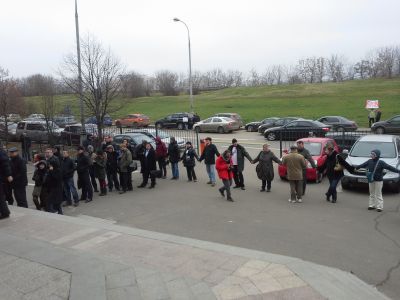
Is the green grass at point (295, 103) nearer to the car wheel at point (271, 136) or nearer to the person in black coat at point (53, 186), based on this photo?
the car wheel at point (271, 136)

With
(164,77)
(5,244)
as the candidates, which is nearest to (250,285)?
(5,244)

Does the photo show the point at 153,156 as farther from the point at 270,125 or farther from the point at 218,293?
the point at 270,125

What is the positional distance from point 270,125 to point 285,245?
2538 cm

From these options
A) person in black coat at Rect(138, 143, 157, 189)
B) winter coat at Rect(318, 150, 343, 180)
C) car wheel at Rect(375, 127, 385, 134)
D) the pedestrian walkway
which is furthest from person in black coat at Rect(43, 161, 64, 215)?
car wheel at Rect(375, 127, 385, 134)

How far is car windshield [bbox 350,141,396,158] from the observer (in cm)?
1339

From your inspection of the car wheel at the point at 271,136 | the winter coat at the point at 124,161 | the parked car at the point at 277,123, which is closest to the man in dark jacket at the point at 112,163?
the winter coat at the point at 124,161

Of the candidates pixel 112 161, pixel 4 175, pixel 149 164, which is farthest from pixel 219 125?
pixel 4 175

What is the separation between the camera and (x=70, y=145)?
2656cm

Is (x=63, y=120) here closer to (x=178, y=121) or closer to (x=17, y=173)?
(x=178, y=121)

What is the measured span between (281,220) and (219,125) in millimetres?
26666

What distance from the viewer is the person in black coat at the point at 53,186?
1084cm

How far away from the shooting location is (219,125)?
3616 centimetres

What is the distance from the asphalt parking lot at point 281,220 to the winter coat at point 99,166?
0.76m

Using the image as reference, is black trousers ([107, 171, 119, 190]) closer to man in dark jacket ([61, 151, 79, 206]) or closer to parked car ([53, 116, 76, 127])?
man in dark jacket ([61, 151, 79, 206])
